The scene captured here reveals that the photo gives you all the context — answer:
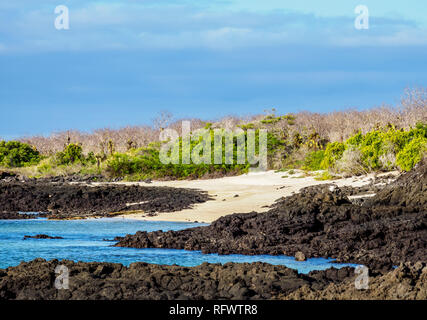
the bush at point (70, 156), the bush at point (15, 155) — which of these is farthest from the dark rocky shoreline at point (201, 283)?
the bush at point (15, 155)

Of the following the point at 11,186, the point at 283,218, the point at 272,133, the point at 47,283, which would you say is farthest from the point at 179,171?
the point at 47,283

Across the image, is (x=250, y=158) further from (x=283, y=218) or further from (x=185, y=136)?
(x=283, y=218)

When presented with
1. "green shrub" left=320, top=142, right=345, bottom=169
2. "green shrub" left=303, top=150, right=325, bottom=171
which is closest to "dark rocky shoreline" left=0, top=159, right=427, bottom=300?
"green shrub" left=320, top=142, right=345, bottom=169

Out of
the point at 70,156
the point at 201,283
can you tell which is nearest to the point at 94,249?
the point at 201,283

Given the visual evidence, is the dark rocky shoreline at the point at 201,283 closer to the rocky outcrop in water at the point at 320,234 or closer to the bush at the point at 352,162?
the rocky outcrop in water at the point at 320,234

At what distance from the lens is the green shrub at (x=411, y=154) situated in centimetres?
2544

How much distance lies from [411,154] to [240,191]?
7.17 m

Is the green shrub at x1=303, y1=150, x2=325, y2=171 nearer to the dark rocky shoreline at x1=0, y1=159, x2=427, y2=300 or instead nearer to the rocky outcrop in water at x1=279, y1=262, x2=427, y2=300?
the dark rocky shoreline at x1=0, y1=159, x2=427, y2=300

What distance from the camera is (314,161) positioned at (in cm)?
3384

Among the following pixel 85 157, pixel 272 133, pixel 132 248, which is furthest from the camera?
pixel 85 157

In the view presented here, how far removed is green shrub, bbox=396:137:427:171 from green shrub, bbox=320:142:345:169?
14.3 ft

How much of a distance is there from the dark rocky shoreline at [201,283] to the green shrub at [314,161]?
23381 mm
